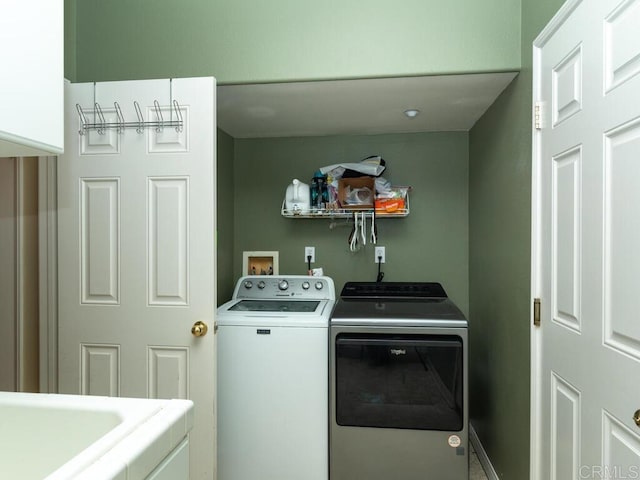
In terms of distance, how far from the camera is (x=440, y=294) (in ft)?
8.07

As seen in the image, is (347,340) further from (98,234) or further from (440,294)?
(98,234)

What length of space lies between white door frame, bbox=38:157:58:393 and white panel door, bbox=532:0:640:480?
2102 millimetres

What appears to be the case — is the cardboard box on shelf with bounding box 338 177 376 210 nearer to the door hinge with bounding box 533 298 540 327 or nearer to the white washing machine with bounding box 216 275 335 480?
the white washing machine with bounding box 216 275 335 480

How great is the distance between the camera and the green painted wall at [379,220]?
9.00 feet

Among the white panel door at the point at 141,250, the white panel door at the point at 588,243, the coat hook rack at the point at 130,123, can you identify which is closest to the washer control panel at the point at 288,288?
the white panel door at the point at 141,250

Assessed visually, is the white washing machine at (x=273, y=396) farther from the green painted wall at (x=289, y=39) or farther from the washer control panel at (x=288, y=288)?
the green painted wall at (x=289, y=39)

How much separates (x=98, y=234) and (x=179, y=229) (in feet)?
1.29

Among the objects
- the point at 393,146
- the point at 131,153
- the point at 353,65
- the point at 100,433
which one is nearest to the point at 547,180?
the point at 353,65

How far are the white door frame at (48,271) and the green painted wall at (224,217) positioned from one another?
3.05 ft

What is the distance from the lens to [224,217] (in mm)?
2730

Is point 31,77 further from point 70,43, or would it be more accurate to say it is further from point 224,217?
point 224,217

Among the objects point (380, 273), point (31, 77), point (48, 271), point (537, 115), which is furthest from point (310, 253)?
point (31, 77)

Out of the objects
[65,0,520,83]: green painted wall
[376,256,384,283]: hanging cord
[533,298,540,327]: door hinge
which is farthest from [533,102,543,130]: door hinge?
[376,256,384,283]: hanging cord

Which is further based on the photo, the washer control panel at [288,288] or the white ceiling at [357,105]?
the washer control panel at [288,288]
